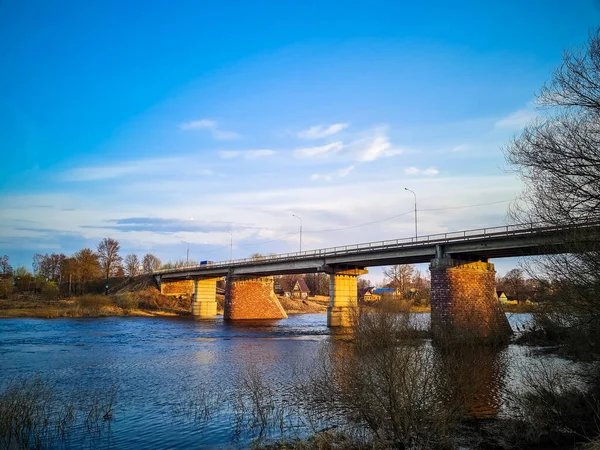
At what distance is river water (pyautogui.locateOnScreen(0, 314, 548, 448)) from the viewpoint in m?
15.1

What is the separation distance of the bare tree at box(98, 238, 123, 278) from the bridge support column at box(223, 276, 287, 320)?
61.5m

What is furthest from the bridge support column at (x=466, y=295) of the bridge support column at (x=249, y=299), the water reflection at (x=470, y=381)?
the bridge support column at (x=249, y=299)

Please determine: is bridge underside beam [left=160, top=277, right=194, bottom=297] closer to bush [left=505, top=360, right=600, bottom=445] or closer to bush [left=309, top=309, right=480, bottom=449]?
bush [left=309, top=309, right=480, bottom=449]

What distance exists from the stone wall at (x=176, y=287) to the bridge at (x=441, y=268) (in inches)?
1199

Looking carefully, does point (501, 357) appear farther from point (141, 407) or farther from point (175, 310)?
point (175, 310)

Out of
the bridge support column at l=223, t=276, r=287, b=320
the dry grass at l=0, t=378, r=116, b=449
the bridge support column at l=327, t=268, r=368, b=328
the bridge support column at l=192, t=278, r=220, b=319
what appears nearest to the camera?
the dry grass at l=0, t=378, r=116, b=449

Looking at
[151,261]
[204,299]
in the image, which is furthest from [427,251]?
[151,261]

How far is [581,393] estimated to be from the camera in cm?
1548

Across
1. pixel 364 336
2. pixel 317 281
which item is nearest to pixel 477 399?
pixel 364 336

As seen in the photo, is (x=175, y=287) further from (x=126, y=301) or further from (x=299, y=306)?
(x=299, y=306)

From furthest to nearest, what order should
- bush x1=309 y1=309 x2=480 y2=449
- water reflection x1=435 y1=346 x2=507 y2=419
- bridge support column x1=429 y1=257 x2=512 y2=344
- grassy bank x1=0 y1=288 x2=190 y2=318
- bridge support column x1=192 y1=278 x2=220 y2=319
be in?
1. bridge support column x1=192 y1=278 x2=220 y2=319
2. grassy bank x1=0 y1=288 x2=190 y2=318
3. bridge support column x1=429 y1=257 x2=512 y2=344
4. water reflection x1=435 y1=346 x2=507 y2=419
5. bush x1=309 y1=309 x2=480 y2=449

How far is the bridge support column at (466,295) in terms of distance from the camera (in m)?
41.2

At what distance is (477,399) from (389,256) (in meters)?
36.7

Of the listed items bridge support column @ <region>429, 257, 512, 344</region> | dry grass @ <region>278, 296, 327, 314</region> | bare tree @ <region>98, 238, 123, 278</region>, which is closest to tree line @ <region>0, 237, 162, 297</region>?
bare tree @ <region>98, 238, 123, 278</region>
